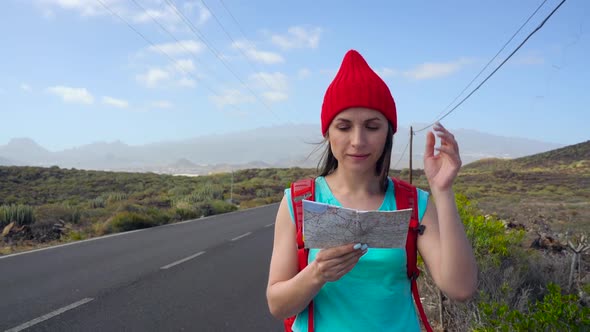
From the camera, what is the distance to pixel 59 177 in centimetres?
4819

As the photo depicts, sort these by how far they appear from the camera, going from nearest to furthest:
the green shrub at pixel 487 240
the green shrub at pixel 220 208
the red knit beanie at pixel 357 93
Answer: the red knit beanie at pixel 357 93 → the green shrub at pixel 487 240 → the green shrub at pixel 220 208

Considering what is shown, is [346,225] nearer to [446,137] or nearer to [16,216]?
[446,137]

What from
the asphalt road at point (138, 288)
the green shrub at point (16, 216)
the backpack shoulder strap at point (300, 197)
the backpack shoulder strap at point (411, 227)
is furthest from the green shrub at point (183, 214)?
the backpack shoulder strap at point (411, 227)

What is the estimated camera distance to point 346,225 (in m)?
1.25

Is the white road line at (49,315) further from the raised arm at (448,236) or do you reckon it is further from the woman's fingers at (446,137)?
the woman's fingers at (446,137)

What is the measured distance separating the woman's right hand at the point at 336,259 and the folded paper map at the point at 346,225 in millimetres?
21

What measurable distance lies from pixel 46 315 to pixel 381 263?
4979 mm

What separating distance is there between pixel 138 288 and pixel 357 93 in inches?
229

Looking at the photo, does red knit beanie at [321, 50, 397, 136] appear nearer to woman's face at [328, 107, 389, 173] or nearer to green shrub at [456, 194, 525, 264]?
woman's face at [328, 107, 389, 173]

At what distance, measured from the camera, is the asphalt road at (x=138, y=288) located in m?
4.98

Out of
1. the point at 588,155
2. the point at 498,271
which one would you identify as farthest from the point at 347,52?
the point at 588,155

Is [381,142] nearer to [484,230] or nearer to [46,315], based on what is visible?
[484,230]

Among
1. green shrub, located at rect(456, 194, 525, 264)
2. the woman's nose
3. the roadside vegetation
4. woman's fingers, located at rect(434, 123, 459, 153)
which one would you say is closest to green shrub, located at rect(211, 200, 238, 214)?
the roadside vegetation

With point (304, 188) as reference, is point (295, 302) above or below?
below
